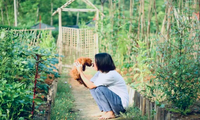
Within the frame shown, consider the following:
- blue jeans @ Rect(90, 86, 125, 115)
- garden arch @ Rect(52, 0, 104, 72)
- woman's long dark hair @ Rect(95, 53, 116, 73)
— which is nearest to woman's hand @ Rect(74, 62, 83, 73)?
woman's long dark hair @ Rect(95, 53, 116, 73)

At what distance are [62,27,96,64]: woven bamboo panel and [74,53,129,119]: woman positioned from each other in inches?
245

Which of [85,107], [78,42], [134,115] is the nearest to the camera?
[134,115]

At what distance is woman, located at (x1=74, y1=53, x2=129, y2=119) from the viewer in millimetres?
3930

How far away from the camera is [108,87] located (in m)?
4.04

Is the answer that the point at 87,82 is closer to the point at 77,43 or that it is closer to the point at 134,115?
the point at 134,115

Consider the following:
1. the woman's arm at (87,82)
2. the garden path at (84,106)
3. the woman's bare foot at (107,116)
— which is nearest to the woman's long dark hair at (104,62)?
the woman's arm at (87,82)

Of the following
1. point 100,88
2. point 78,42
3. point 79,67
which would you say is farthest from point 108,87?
point 78,42

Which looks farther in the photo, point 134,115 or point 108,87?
point 108,87

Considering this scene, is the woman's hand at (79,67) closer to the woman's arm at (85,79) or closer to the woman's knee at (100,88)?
the woman's arm at (85,79)

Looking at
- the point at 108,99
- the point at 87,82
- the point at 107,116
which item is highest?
the point at 87,82

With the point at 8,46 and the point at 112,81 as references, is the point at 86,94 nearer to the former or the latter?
the point at 112,81

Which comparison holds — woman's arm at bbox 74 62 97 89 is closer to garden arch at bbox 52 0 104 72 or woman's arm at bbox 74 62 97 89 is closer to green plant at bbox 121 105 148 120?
green plant at bbox 121 105 148 120

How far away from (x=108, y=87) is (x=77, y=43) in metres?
6.44

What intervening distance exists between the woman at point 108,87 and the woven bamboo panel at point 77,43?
623cm
